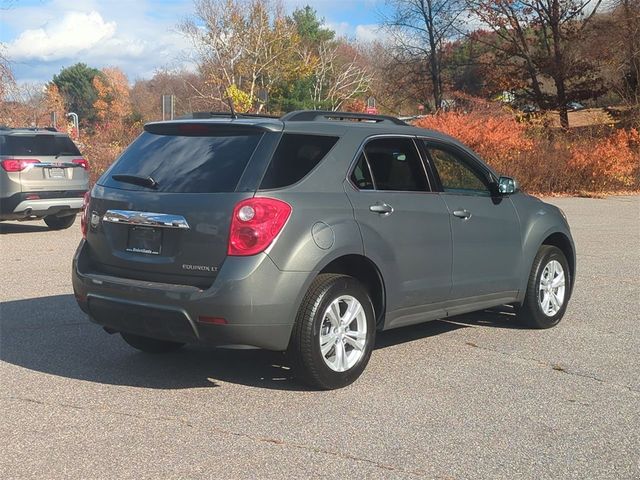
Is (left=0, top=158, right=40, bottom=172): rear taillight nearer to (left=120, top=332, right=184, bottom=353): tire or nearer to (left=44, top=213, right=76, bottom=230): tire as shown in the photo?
(left=44, top=213, right=76, bottom=230): tire

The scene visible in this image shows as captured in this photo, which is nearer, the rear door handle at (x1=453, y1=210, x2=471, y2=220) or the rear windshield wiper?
the rear windshield wiper

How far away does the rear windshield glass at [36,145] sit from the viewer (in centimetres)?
1322

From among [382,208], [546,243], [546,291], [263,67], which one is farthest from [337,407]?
[263,67]

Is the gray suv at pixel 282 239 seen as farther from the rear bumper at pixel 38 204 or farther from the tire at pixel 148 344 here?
the rear bumper at pixel 38 204

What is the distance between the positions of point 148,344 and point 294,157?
1.95m

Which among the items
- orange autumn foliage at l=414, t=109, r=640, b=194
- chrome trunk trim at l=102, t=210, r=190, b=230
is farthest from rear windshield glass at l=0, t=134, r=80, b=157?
orange autumn foliage at l=414, t=109, r=640, b=194

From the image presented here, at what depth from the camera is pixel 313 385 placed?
5.25 metres

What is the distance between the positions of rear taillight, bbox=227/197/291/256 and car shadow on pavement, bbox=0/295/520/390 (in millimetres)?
1073

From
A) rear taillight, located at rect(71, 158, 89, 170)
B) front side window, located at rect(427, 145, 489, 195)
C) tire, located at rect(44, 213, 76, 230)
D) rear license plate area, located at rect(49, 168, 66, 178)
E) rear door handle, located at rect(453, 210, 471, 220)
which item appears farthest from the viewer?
tire, located at rect(44, 213, 76, 230)

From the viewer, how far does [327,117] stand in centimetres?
593

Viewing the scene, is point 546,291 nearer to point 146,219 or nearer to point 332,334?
point 332,334

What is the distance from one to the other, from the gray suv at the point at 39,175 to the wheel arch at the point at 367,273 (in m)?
9.21

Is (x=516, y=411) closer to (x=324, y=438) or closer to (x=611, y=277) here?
(x=324, y=438)

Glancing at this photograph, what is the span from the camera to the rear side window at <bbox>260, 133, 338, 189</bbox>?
5086 mm
